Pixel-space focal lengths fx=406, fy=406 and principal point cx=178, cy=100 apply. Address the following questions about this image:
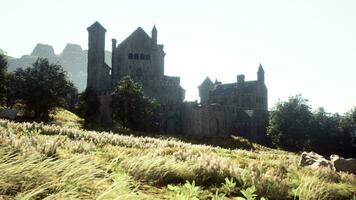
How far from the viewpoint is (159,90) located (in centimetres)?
7938

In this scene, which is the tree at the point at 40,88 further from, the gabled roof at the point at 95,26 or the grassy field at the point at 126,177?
the grassy field at the point at 126,177

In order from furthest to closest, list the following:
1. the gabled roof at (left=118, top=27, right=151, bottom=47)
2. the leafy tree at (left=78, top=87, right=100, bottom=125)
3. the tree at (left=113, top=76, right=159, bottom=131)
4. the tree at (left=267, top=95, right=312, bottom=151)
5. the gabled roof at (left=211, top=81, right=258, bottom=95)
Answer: the gabled roof at (left=211, top=81, right=258, bottom=95), the gabled roof at (left=118, top=27, right=151, bottom=47), the tree at (left=267, top=95, right=312, bottom=151), the leafy tree at (left=78, top=87, right=100, bottom=125), the tree at (left=113, top=76, right=159, bottom=131)

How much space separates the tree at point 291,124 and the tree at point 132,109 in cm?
2507

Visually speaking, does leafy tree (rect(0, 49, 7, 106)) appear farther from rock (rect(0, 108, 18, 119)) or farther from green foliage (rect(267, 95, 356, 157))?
green foliage (rect(267, 95, 356, 157))

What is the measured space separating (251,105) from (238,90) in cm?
526

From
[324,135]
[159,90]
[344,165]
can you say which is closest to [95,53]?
[159,90]

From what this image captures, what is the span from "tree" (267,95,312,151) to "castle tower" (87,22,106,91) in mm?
33887

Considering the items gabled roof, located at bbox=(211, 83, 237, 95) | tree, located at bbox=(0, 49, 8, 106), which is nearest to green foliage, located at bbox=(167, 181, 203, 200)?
tree, located at bbox=(0, 49, 8, 106)

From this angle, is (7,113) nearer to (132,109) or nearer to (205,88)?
(132,109)

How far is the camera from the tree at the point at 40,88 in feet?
187

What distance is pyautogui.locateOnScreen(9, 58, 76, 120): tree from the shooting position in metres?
56.9

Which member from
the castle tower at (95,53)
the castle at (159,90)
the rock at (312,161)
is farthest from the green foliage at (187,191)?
the castle tower at (95,53)

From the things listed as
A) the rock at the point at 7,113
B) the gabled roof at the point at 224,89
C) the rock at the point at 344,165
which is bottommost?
the rock at the point at 344,165

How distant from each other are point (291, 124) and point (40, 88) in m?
42.8
